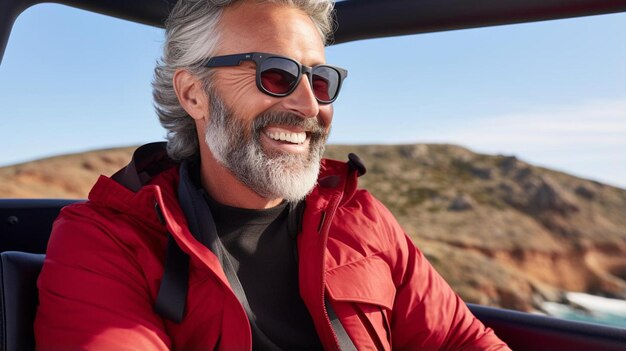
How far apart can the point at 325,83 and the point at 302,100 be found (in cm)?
8

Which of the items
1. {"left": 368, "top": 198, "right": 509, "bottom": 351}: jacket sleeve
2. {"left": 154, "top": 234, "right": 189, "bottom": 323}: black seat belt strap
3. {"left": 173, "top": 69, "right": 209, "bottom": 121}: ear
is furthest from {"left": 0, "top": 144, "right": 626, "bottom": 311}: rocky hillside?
{"left": 154, "top": 234, "right": 189, "bottom": 323}: black seat belt strap

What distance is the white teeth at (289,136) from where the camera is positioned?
1.52 m

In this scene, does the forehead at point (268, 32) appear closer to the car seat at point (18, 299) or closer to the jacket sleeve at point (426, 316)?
the jacket sleeve at point (426, 316)

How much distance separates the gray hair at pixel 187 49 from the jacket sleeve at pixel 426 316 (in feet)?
1.93

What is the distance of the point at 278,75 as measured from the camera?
1.47 metres

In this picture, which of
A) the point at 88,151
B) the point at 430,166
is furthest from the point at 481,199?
the point at 88,151

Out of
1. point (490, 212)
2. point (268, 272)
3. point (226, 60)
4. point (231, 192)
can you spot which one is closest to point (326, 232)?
point (268, 272)

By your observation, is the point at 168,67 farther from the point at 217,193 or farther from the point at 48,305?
the point at 48,305

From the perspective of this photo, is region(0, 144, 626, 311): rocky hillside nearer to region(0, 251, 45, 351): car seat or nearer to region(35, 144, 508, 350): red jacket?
region(35, 144, 508, 350): red jacket

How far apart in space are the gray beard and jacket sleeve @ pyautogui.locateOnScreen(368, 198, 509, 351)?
313mm

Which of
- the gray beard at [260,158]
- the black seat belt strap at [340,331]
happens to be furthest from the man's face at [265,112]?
the black seat belt strap at [340,331]

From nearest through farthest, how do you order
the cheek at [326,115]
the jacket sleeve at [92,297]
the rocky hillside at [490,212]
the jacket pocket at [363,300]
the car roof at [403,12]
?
the jacket sleeve at [92,297] → the car roof at [403,12] → the jacket pocket at [363,300] → the cheek at [326,115] → the rocky hillside at [490,212]

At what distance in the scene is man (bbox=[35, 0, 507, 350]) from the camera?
127 cm

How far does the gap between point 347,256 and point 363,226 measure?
4.9 inches
